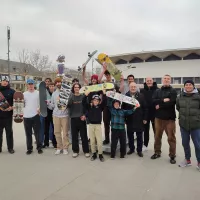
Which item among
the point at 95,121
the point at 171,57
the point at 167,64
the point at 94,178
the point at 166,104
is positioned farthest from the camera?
the point at 171,57

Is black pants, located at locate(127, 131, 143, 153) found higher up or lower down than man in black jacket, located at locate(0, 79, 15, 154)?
lower down

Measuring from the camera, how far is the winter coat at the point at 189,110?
3.83 meters

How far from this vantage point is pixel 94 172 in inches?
150

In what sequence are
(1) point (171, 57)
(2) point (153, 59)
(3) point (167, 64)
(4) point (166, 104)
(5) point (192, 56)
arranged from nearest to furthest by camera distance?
(4) point (166, 104), (5) point (192, 56), (3) point (167, 64), (1) point (171, 57), (2) point (153, 59)

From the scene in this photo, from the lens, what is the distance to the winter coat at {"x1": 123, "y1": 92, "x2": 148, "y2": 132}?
4.58 meters

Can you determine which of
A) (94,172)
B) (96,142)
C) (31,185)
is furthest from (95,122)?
(31,185)

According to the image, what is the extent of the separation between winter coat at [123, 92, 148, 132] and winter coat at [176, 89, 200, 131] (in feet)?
2.88

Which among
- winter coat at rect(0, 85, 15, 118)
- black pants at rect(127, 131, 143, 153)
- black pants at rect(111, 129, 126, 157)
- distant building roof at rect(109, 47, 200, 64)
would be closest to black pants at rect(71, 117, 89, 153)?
black pants at rect(111, 129, 126, 157)

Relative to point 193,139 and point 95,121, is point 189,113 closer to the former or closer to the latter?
point 193,139

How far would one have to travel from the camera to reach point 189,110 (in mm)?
3865

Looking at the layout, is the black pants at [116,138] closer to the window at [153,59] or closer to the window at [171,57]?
the window at [171,57]

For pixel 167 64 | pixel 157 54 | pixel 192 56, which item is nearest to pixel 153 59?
pixel 157 54

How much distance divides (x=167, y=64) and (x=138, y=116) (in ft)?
174

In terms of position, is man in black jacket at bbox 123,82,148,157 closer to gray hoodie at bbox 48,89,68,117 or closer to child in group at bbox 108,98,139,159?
child in group at bbox 108,98,139,159
